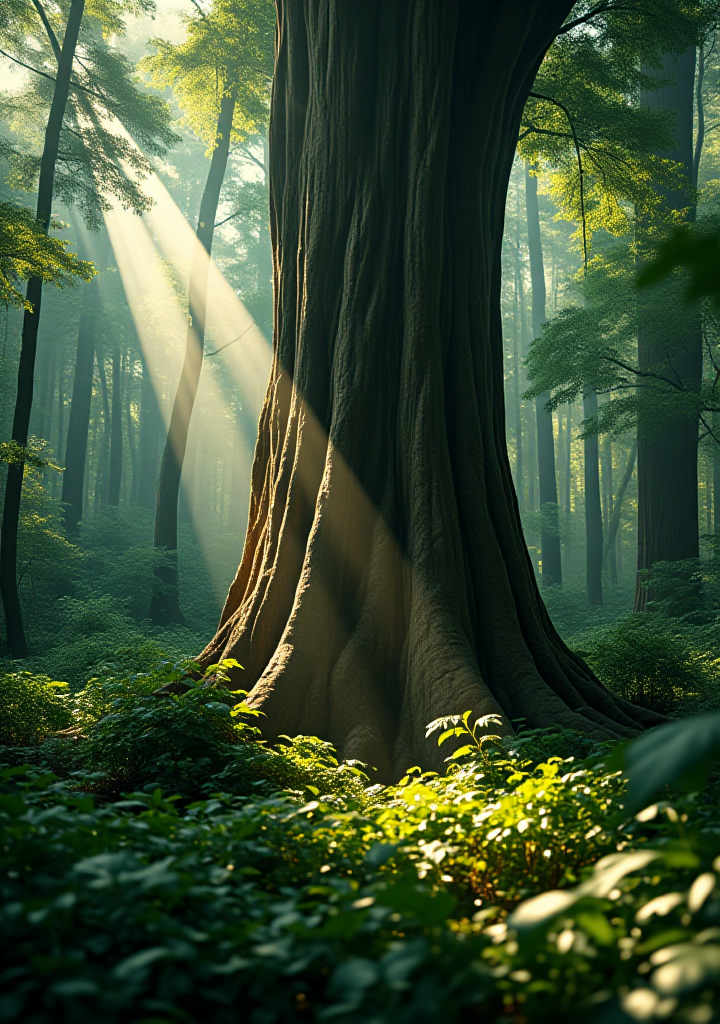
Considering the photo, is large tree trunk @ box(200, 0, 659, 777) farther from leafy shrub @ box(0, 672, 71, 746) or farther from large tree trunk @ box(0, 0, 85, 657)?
large tree trunk @ box(0, 0, 85, 657)

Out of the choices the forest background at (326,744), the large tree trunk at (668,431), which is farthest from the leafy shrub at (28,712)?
the large tree trunk at (668,431)

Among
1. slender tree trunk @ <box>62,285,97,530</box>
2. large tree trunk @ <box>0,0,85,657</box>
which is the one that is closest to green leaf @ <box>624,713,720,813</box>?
large tree trunk @ <box>0,0,85,657</box>

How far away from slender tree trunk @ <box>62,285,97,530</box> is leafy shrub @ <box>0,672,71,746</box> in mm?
19158

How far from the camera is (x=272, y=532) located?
20.0 feet

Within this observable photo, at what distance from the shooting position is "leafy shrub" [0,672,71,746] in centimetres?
554

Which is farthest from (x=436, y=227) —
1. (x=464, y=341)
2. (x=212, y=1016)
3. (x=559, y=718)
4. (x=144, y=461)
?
(x=144, y=461)

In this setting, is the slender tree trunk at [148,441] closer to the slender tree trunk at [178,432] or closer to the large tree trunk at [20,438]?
the slender tree trunk at [178,432]

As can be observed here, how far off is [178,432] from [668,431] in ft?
37.5

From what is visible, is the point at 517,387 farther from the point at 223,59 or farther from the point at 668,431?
the point at 668,431

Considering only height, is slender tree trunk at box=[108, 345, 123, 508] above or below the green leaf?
above

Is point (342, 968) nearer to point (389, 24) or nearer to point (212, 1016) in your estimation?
point (212, 1016)

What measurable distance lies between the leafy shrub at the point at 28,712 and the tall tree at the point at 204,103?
462 inches

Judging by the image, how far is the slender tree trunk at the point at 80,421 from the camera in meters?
25.0

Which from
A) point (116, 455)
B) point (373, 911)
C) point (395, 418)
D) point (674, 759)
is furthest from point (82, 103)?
point (674, 759)
